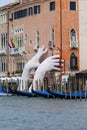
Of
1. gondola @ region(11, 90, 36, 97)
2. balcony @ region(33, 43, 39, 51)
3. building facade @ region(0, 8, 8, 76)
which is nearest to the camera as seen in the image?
gondola @ region(11, 90, 36, 97)

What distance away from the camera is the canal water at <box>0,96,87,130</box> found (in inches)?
1729

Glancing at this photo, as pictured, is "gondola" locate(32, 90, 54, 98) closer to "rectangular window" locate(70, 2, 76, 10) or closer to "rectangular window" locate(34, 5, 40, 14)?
"rectangular window" locate(70, 2, 76, 10)

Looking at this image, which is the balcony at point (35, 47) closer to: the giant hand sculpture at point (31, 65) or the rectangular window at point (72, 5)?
the giant hand sculpture at point (31, 65)

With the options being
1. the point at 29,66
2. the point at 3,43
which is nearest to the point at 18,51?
the point at 3,43

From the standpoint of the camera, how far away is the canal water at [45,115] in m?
43.9

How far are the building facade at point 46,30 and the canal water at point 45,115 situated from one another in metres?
15.6

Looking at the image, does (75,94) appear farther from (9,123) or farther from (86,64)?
(9,123)

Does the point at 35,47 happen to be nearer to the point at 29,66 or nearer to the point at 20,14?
the point at 20,14

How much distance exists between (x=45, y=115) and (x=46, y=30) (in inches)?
1331

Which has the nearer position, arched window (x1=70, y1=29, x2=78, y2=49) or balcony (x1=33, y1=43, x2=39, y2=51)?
arched window (x1=70, y1=29, x2=78, y2=49)

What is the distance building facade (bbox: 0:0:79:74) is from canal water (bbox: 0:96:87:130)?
1557 centimetres

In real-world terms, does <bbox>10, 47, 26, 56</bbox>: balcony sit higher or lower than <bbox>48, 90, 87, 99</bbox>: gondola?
higher

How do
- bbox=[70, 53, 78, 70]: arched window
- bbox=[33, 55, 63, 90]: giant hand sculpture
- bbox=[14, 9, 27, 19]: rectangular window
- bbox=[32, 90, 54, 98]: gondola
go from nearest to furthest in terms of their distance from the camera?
bbox=[32, 90, 54, 98]: gondola
bbox=[33, 55, 63, 90]: giant hand sculpture
bbox=[70, 53, 78, 70]: arched window
bbox=[14, 9, 27, 19]: rectangular window

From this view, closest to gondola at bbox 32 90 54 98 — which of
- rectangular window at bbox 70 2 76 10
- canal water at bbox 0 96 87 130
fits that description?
canal water at bbox 0 96 87 130
